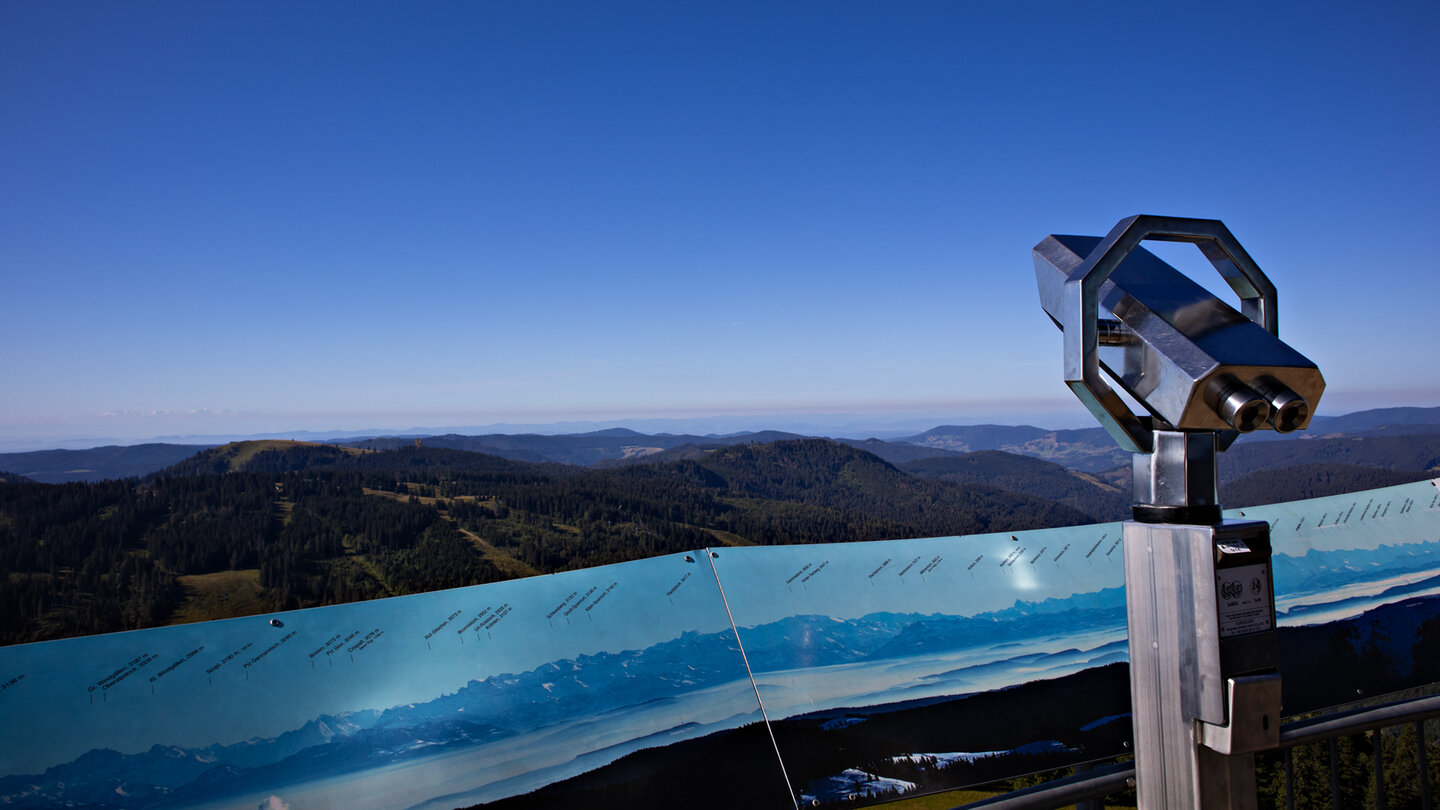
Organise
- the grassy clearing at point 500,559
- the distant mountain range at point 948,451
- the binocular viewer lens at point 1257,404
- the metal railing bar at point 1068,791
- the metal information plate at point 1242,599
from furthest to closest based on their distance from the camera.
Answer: the distant mountain range at point 948,451, the grassy clearing at point 500,559, the metal railing bar at point 1068,791, the metal information plate at point 1242,599, the binocular viewer lens at point 1257,404

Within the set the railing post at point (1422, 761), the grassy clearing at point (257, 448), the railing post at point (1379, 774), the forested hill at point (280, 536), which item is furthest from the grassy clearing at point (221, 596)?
the railing post at point (1422, 761)

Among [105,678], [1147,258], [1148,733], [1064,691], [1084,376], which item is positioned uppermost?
[1147,258]

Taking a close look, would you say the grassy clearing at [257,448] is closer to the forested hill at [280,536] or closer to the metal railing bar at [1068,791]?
the forested hill at [280,536]

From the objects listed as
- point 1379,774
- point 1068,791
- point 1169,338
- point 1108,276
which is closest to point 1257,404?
point 1169,338

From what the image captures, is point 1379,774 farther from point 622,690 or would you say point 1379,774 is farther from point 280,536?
point 280,536

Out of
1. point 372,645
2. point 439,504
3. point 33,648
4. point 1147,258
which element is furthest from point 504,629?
point 439,504

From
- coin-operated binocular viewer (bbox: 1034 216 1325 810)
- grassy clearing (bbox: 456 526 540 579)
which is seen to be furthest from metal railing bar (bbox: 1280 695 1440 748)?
grassy clearing (bbox: 456 526 540 579)

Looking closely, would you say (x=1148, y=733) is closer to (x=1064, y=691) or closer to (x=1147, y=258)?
(x=1147, y=258)
